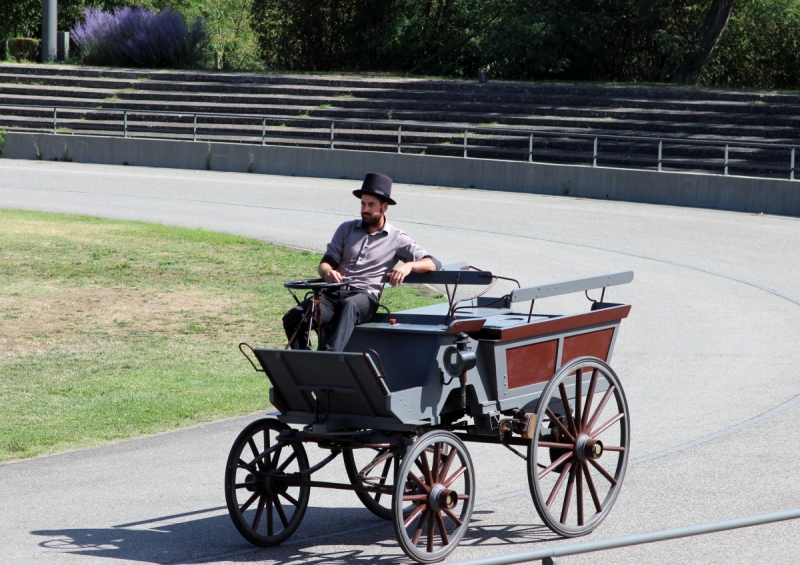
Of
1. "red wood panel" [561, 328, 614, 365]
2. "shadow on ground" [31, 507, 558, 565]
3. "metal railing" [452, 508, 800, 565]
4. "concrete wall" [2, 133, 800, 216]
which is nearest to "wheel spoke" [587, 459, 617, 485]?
"shadow on ground" [31, 507, 558, 565]

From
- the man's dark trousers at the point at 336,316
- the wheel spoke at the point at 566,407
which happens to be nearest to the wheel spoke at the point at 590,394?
the wheel spoke at the point at 566,407

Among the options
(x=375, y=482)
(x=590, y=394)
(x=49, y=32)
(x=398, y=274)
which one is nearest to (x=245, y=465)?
(x=375, y=482)

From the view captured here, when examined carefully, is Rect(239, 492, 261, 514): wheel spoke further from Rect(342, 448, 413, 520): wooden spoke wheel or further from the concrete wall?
the concrete wall

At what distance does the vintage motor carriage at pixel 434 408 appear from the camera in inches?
241

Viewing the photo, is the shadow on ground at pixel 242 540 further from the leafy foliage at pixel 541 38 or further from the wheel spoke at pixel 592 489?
the leafy foliage at pixel 541 38

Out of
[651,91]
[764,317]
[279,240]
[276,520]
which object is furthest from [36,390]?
[651,91]

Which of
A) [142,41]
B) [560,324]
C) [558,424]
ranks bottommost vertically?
[558,424]

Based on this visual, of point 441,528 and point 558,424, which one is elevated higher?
point 558,424

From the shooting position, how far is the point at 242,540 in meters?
6.64

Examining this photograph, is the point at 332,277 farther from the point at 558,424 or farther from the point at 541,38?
the point at 541,38

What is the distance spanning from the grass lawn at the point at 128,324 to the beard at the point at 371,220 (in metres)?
3.19

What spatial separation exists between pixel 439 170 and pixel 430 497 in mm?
Answer: 25259

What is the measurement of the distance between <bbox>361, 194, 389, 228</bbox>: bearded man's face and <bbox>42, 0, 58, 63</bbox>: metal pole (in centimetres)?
4353

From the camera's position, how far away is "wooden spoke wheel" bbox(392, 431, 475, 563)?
588 centimetres
